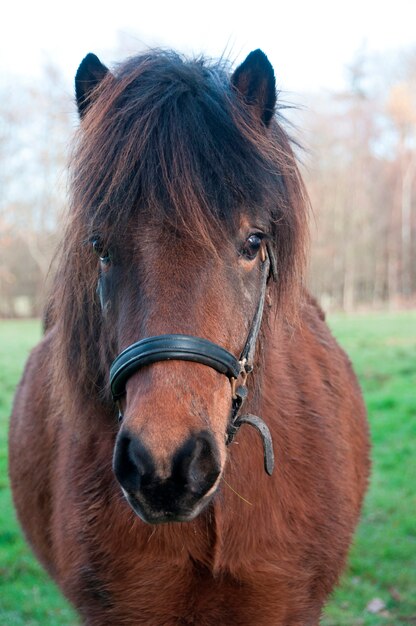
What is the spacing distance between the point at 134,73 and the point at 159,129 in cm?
35

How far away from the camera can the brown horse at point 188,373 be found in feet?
5.62

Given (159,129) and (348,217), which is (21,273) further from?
(159,129)

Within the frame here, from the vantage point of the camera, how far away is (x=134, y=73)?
7.30ft

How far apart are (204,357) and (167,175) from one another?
573 mm

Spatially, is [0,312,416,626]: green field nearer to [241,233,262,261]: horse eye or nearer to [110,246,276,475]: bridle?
[110,246,276,475]: bridle

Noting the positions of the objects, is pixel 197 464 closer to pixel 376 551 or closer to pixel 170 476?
pixel 170 476

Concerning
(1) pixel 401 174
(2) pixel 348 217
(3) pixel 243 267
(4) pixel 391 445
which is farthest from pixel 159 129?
(1) pixel 401 174

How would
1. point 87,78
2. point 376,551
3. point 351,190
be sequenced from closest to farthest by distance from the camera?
point 87,78 → point 376,551 → point 351,190

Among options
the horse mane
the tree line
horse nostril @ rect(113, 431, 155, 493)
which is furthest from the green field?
the tree line

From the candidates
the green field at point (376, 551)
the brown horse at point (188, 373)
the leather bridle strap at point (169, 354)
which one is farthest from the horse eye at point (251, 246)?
the green field at point (376, 551)

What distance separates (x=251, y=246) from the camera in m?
2.05

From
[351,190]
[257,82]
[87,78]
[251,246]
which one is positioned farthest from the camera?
[351,190]

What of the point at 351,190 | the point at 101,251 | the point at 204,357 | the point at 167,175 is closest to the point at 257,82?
the point at 167,175

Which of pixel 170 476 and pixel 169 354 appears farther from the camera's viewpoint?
pixel 169 354
